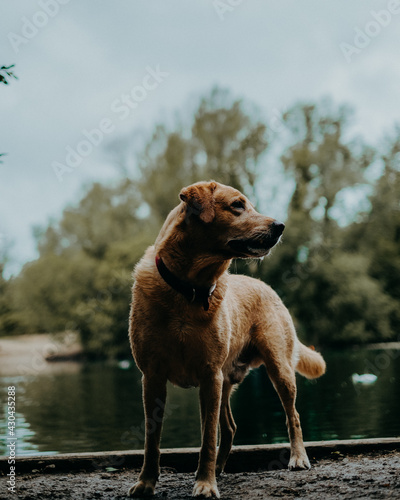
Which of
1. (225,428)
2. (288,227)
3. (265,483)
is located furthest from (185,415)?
(288,227)

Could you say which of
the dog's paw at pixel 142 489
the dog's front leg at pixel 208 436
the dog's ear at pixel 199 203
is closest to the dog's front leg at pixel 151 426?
the dog's paw at pixel 142 489

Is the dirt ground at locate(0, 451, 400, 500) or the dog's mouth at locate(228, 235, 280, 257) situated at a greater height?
the dog's mouth at locate(228, 235, 280, 257)

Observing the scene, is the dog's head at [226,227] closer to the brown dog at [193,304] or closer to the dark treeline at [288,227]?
the brown dog at [193,304]

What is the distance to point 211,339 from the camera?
446 centimetres

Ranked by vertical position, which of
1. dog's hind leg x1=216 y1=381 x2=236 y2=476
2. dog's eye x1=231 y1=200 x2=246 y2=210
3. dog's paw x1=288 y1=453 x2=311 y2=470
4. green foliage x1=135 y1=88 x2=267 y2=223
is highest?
green foliage x1=135 y1=88 x2=267 y2=223

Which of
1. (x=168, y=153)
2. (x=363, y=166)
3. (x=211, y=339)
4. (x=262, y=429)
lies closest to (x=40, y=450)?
(x=262, y=429)

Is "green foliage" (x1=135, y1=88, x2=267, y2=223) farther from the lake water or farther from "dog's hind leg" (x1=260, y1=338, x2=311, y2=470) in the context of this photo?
"dog's hind leg" (x1=260, y1=338, x2=311, y2=470)

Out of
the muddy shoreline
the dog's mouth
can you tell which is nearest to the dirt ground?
the muddy shoreline

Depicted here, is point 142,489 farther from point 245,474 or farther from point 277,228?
point 277,228

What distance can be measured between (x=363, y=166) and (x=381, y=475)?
3245 centimetres

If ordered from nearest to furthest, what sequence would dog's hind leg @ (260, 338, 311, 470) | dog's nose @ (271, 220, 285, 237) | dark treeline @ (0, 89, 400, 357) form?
dog's nose @ (271, 220, 285, 237) < dog's hind leg @ (260, 338, 311, 470) < dark treeline @ (0, 89, 400, 357)

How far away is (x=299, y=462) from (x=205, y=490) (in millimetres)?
1213

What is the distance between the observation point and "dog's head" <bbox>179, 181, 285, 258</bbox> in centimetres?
435

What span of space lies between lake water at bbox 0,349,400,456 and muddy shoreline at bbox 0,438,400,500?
9.15 ft
